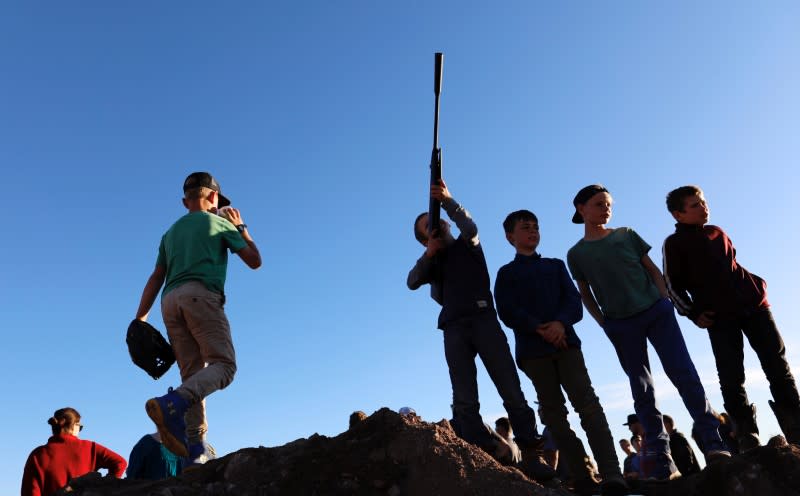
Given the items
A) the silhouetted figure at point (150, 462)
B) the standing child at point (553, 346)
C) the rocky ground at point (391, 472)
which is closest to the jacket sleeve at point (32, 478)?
the silhouetted figure at point (150, 462)

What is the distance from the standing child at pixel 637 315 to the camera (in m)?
5.01

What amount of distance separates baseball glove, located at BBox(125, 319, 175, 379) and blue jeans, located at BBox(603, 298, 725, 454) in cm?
355

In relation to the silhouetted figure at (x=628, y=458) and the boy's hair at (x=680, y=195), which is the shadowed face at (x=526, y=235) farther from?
the silhouetted figure at (x=628, y=458)

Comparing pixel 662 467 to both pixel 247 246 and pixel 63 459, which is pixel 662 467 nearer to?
pixel 247 246

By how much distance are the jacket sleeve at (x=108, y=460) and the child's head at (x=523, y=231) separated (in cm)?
411

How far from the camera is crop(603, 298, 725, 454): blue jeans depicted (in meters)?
4.94

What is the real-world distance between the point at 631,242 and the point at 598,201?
437 millimetres

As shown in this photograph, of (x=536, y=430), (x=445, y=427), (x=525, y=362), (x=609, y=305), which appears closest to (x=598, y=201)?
(x=609, y=305)

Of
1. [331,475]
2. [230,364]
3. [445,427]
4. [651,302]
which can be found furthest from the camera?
[651,302]

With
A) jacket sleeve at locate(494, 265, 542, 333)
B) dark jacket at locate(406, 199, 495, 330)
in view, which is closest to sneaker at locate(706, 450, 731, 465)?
jacket sleeve at locate(494, 265, 542, 333)

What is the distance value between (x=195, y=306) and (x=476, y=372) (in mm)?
2244

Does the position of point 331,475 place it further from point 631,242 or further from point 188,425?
point 631,242

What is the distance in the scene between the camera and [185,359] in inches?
197

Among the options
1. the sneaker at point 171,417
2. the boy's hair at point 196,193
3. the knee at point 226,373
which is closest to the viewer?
the sneaker at point 171,417
